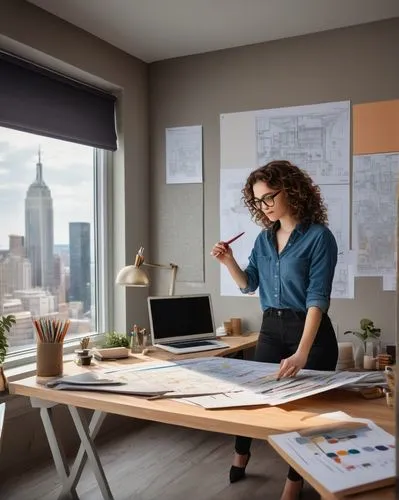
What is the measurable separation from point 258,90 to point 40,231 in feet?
5.53

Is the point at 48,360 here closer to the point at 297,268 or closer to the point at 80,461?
the point at 80,461

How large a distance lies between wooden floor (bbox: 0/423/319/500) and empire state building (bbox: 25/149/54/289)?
108cm

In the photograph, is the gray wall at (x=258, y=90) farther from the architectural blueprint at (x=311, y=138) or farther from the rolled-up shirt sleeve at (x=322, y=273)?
the rolled-up shirt sleeve at (x=322, y=273)

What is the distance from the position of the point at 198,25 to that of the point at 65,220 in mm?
1463

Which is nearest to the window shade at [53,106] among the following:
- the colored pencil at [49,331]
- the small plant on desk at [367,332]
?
the colored pencil at [49,331]

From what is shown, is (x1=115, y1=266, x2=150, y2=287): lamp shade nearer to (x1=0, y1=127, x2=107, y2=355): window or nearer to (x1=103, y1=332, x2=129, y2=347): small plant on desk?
(x1=103, y1=332, x2=129, y2=347): small plant on desk

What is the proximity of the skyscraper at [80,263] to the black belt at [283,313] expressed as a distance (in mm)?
1620

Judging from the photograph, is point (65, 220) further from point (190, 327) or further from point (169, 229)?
point (190, 327)

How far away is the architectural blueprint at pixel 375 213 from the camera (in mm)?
3371

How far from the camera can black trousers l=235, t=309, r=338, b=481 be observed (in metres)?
2.31

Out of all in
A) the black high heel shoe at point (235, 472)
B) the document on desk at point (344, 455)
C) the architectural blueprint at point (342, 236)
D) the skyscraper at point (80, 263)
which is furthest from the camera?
the skyscraper at point (80, 263)

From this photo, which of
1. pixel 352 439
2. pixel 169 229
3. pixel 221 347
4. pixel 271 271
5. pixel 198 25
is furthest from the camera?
pixel 169 229

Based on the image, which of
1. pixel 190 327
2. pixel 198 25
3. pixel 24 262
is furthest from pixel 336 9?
pixel 24 262

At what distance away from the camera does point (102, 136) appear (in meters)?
3.72
